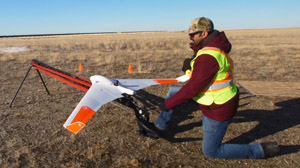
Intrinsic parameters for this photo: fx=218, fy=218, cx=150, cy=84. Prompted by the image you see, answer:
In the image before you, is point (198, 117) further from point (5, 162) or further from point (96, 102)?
point (5, 162)

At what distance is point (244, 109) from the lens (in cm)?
593

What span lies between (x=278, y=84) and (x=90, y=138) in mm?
7060

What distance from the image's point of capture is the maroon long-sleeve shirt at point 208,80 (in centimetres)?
281

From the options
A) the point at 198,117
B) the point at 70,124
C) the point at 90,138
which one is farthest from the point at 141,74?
the point at 70,124

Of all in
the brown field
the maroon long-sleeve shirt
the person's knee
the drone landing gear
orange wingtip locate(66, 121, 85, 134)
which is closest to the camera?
the maroon long-sleeve shirt

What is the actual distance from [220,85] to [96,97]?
207cm

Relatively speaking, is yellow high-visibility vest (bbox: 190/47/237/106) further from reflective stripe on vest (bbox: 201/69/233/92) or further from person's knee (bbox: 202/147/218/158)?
person's knee (bbox: 202/147/218/158)

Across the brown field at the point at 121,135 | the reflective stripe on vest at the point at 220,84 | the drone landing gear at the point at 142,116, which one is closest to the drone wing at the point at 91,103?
the drone landing gear at the point at 142,116

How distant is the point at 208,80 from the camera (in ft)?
9.41

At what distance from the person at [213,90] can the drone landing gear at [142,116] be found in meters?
0.75

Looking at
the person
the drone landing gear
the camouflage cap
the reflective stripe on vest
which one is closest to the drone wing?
the drone landing gear

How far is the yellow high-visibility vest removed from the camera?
9.38 feet

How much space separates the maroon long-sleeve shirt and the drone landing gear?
85cm

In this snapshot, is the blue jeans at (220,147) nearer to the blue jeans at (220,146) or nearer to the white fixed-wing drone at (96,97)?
the blue jeans at (220,146)
